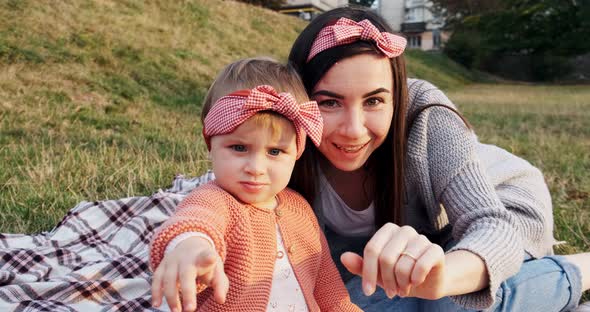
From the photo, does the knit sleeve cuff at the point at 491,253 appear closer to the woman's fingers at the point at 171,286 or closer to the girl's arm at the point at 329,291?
the girl's arm at the point at 329,291

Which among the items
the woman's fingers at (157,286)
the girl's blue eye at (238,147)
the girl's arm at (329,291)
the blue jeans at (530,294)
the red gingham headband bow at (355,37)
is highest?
the red gingham headband bow at (355,37)

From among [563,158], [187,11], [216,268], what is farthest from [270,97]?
[187,11]

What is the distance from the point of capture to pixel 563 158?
4.81 meters

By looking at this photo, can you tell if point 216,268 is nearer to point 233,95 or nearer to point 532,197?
point 233,95

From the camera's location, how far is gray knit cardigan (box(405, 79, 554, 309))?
159cm

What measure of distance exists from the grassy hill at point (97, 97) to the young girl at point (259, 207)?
1.50 m

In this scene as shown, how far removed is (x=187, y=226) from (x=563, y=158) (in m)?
4.33

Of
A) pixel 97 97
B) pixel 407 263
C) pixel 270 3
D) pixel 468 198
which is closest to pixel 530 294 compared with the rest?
pixel 468 198

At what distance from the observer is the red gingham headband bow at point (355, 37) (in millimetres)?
1905

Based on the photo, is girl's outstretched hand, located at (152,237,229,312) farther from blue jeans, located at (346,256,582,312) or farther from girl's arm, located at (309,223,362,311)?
blue jeans, located at (346,256,582,312)

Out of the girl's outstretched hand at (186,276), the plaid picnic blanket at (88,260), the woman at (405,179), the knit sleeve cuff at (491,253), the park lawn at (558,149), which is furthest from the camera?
the park lawn at (558,149)

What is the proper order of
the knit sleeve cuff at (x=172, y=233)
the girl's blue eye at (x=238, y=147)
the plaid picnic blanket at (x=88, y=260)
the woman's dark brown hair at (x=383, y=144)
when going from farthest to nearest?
1. the plaid picnic blanket at (x=88, y=260)
2. the woman's dark brown hair at (x=383, y=144)
3. the girl's blue eye at (x=238, y=147)
4. the knit sleeve cuff at (x=172, y=233)

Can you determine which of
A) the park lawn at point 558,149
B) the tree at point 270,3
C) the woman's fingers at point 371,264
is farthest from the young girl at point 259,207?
the tree at point 270,3

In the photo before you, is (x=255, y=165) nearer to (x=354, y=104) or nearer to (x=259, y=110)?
(x=259, y=110)
